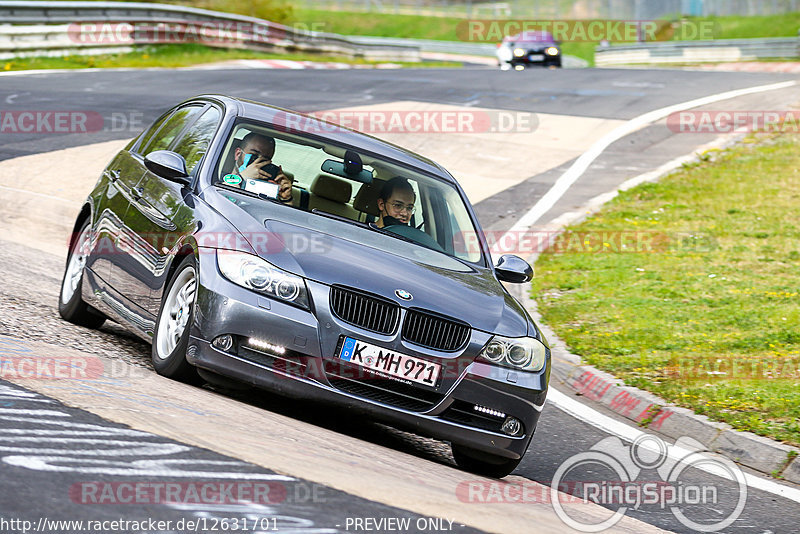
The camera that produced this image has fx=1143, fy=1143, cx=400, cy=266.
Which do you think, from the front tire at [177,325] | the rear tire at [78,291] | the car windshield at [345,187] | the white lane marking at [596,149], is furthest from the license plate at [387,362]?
the white lane marking at [596,149]

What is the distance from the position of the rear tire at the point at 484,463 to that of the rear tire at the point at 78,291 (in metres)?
2.91

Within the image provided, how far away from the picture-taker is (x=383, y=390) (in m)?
5.73

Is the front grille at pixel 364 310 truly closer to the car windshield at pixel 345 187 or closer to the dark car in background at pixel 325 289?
the dark car in background at pixel 325 289

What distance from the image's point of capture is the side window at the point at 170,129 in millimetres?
7809

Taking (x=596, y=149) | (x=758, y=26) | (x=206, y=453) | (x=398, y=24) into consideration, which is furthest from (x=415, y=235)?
(x=398, y=24)

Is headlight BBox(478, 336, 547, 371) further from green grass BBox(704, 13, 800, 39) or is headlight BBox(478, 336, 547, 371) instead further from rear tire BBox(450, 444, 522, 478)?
green grass BBox(704, 13, 800, 39)

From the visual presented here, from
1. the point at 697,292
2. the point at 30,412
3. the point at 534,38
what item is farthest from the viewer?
the point at 534,38

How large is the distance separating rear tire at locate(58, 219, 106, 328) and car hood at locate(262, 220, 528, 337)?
214 centimetres

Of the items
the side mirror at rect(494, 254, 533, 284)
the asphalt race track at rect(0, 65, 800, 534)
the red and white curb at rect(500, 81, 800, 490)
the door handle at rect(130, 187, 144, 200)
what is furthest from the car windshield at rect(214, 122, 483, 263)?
the red and white curb at rect(500, 81, 800, 490)

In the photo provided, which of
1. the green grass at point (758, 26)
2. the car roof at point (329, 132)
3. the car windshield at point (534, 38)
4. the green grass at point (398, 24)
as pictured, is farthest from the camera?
the green grass at point (398, 24)

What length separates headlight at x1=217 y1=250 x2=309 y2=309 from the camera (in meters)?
5.68

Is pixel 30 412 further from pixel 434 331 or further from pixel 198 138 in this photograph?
pixel 198 138

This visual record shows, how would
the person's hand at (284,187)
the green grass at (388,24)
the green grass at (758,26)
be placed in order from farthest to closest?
the green grass at (388,24), the green grass at (758,26), the person's hand at (284,187)

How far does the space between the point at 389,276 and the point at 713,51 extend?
1572 inches
